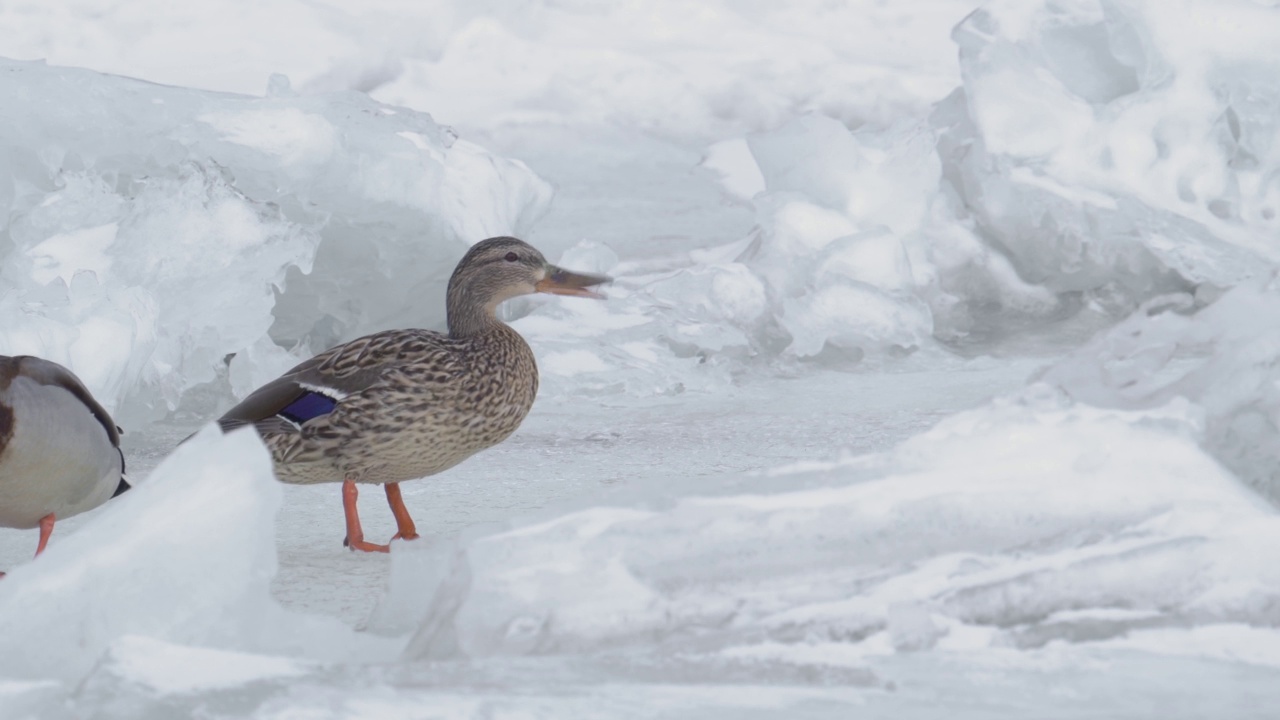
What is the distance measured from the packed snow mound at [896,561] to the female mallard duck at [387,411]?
3.92 feet

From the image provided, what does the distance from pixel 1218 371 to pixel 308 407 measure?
1.69 metres

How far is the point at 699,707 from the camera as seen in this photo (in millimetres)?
1316

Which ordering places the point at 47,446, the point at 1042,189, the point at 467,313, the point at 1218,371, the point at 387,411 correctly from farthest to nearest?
the point at 1042,189, the point at 467,313, the point at 387,411, the point at 47,446, the point at 1218,371

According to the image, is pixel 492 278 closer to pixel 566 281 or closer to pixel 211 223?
pixel 566 281

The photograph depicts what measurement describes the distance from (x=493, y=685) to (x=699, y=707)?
191 millimetres

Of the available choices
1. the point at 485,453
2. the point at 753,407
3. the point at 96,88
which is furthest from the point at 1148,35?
the point at 96,88

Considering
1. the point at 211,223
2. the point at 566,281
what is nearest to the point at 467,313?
the point at 566,281

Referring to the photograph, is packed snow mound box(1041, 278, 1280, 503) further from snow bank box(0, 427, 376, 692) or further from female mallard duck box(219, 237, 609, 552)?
female mallard duck box(219, 237, 609, 552)

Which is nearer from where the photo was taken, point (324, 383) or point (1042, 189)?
point (324, 383)

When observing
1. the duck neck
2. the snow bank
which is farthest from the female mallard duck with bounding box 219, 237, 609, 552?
the snow bank

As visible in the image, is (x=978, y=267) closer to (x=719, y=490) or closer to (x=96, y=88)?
(x=96, y=88)

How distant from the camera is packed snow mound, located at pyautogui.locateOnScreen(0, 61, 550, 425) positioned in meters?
3.97

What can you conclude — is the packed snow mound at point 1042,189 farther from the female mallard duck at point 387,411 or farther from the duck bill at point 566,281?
the female mallard duck at point 387,411

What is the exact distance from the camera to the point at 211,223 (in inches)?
171
